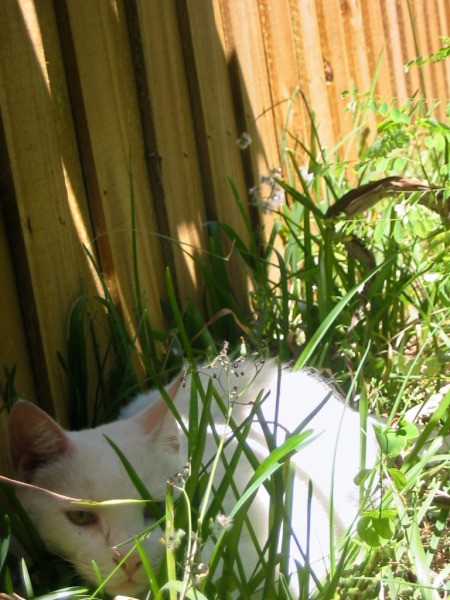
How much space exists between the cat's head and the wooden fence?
330 mm

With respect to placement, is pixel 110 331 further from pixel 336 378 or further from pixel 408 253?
pixel 408 253

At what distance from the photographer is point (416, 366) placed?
2.61 metres

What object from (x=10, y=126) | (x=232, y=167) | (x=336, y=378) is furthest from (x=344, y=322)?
(x=10, y=126)

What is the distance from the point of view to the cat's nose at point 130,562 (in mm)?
1834

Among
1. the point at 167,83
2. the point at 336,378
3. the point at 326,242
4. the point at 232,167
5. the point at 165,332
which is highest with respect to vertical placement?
the point at 167,83

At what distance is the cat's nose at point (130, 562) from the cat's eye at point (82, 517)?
0.10 m

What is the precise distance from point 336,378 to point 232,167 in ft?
3.95

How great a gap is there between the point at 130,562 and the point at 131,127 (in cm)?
171

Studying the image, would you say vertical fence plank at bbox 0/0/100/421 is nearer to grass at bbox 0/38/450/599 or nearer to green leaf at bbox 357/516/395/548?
grass at bbox 0/38/450/599

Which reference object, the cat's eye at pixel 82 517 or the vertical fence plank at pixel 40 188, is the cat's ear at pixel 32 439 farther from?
the vertical fence plank at pixel 40 188

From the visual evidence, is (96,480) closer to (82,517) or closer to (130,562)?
(82,517)

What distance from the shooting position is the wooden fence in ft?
8.20

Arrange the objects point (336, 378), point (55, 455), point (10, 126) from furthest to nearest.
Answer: point (336, 378), point (10, 126), point (55, 455)

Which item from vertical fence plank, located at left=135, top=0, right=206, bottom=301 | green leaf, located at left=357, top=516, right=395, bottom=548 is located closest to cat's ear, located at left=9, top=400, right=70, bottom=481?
green leaf, located at left=357, top=516, right=395, bottom=548
